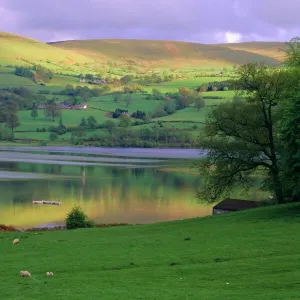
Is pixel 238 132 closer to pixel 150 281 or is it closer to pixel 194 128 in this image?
pixel 150 281

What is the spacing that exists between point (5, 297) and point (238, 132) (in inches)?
1048

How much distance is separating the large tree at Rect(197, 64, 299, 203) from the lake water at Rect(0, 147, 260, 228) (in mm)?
8228

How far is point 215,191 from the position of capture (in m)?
40.4

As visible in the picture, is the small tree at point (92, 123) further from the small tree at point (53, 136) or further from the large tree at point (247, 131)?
the large tree at point (247, 131)

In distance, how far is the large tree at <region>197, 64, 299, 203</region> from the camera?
128ft

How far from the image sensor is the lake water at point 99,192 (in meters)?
49.3

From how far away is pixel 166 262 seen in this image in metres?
19.8

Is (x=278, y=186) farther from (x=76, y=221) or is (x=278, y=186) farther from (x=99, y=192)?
(x=99, y=192)

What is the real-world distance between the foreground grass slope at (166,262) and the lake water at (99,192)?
59.8 ft

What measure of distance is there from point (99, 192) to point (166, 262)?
45887 mm

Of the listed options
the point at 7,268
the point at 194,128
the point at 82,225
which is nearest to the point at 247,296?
the point at 7,268

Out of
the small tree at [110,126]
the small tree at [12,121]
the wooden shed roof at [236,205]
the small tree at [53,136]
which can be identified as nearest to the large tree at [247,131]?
the wooden shed roof at [236,205]

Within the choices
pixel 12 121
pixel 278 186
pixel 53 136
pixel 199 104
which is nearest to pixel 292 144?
pixel 278 186

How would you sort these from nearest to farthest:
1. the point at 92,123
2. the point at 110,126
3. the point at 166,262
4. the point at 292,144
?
the point at 166,262 → the point at 292,144 → the point at 110,126 → the point at 92,123
